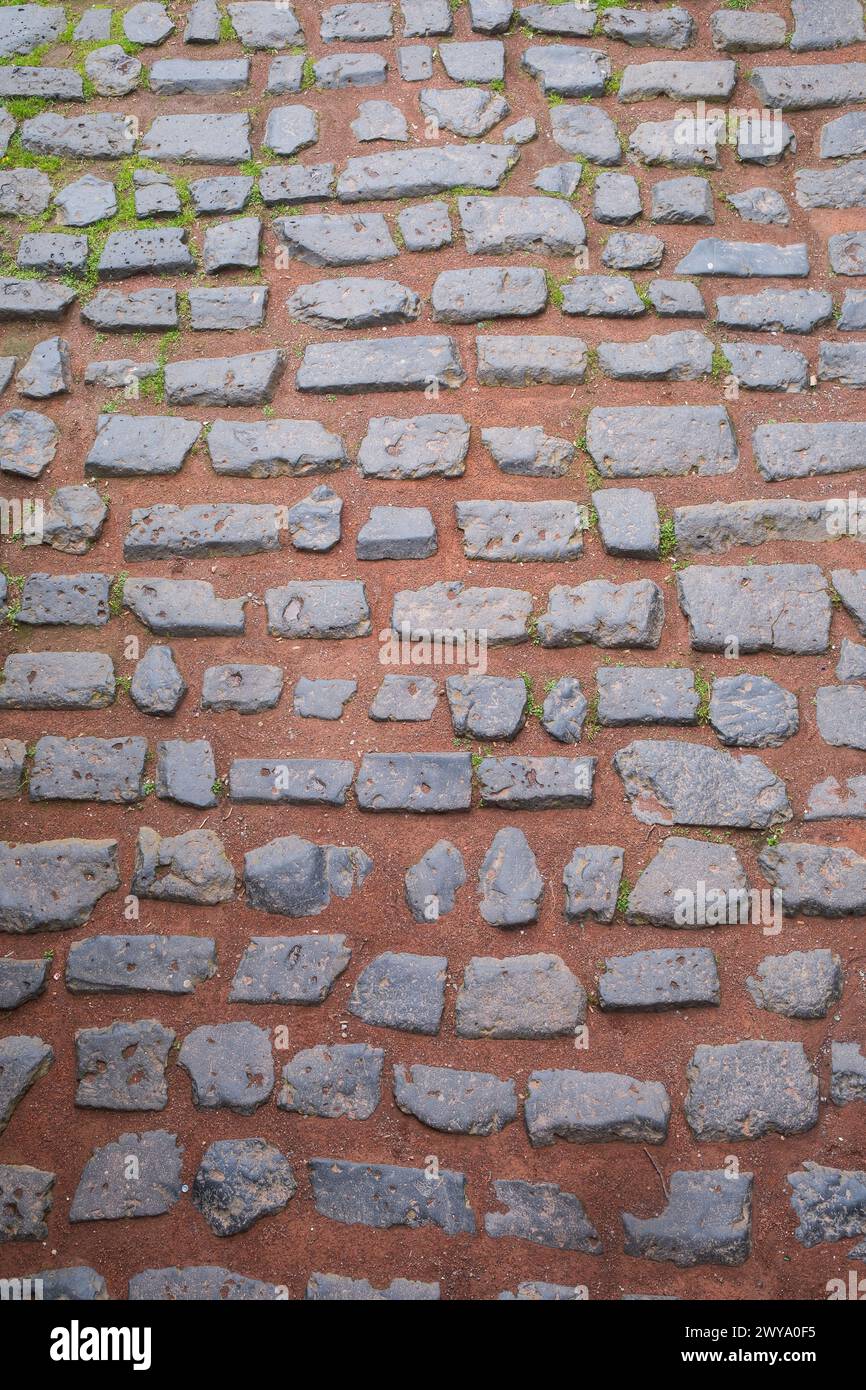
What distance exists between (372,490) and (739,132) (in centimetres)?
287

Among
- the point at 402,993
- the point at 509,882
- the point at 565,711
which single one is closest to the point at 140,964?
the point at 402,993

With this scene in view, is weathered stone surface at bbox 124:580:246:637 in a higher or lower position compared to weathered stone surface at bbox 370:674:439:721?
higher

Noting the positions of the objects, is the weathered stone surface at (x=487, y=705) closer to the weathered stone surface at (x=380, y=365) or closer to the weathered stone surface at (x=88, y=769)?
the weathered stone surface at (x=88, y=769)

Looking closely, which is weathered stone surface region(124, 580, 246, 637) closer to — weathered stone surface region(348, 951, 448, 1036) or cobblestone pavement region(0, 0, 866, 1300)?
cobblestone pavement region(0, 0, 866, 1300)

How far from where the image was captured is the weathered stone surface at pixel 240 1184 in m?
4.17

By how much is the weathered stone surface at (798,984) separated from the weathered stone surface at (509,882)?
2.66ft

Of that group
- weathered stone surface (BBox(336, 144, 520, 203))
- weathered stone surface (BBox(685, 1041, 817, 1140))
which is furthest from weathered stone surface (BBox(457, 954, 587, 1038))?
weathered stone surface (BBox(336, 144, 520, 203))

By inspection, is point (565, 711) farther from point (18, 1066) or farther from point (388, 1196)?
point (18, 1066)

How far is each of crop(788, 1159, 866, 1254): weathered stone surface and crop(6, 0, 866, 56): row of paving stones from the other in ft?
18.4

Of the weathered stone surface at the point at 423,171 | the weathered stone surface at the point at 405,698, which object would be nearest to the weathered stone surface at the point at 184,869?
the weathered stone surface at the point at 405,698

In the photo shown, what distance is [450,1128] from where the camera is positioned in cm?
425

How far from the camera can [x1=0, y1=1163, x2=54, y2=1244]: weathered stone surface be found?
13.7 ft

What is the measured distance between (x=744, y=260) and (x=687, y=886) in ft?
10.3

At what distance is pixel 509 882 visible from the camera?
4.61 metres
